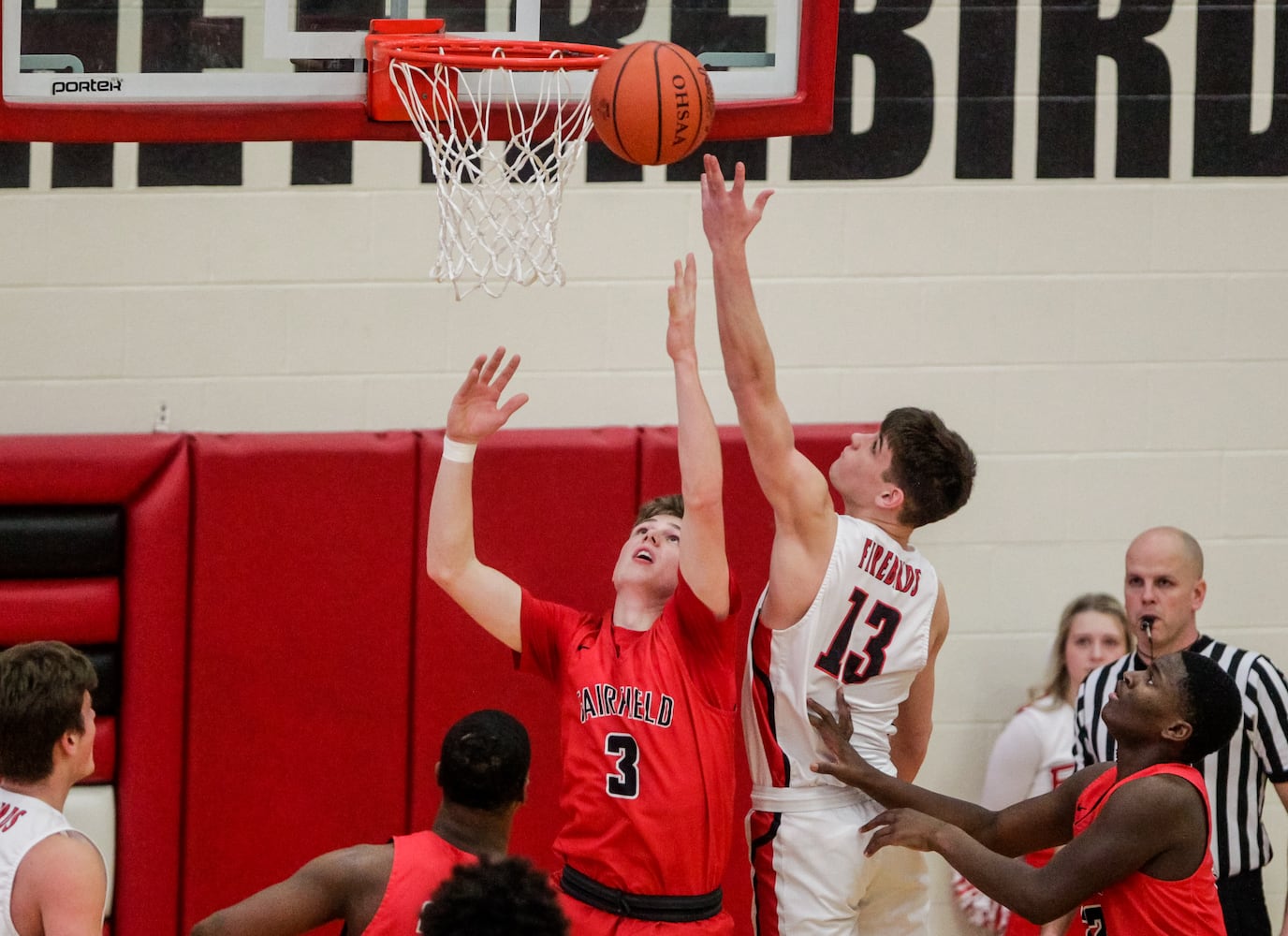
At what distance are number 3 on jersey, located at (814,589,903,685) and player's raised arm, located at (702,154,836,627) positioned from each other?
12 centimetres

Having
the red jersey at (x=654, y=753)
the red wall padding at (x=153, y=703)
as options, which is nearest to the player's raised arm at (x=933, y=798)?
the red jersey at (x=654, y=753)

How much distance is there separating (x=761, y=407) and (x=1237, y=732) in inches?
74.8

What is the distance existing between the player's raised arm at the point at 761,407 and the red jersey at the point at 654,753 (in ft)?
0.62

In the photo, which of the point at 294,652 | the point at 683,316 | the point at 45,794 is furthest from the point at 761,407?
the point at 294,652

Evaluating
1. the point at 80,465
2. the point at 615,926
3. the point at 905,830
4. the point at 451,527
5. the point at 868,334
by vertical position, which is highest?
the point at 868,334

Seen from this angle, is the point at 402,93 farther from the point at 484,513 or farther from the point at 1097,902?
the point at 1097,902

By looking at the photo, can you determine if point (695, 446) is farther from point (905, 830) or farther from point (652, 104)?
point (905, 830)

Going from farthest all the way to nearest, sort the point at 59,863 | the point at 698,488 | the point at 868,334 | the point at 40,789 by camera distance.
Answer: the point at 868,334 → the point at 698,488 → the point at 40,789 → the point at 59,863

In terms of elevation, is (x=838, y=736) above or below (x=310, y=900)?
above

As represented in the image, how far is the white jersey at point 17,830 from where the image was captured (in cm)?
295

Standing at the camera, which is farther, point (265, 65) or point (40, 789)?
point (265, 65)

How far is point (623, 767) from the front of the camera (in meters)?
3.56

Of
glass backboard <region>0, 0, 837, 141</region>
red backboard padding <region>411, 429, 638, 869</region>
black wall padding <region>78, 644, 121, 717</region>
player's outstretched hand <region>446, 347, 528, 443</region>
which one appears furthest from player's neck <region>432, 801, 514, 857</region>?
black wall padding <region>78, 644, 121, 717</region>

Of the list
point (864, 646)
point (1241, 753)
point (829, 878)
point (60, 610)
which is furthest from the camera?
point (60, 610)
